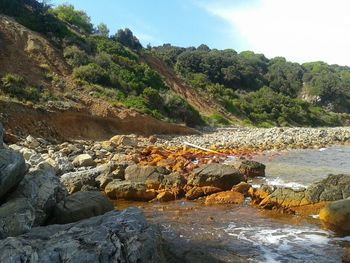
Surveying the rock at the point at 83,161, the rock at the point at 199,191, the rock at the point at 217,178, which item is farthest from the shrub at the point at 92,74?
the rock at the point at 199,191

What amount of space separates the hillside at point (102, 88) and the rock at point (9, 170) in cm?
1502

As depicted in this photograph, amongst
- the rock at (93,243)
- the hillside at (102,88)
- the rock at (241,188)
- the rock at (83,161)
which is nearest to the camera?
the rock at (93,243)

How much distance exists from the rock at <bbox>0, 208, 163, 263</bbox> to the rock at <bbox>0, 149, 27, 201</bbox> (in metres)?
1.47

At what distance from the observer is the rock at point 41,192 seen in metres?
7.16

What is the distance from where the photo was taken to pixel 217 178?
13.6 meters

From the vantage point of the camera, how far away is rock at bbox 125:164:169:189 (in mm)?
13711

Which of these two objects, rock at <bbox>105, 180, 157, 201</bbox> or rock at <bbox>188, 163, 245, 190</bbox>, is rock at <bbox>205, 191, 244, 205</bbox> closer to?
rock at <bbox>188, 163, 245, 190</bbox>

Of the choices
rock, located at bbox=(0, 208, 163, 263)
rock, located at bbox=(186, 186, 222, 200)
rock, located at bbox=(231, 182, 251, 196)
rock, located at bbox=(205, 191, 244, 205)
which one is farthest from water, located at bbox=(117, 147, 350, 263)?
rock, located at bbox=(0, 208, 163, 263)

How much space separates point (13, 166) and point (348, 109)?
8145 centimetres

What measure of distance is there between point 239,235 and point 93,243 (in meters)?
5.11

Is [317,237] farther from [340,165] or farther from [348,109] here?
[348,109]

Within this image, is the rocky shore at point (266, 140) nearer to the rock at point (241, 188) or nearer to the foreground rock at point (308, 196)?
the rock at point (241, 188)

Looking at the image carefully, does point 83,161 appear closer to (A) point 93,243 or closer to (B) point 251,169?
(B) point 251,169

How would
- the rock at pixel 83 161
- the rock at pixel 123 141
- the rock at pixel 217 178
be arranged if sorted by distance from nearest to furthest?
the rock at pixel 217 178 → the rock at pixel 83 161 → the rock at pixel 123 141
